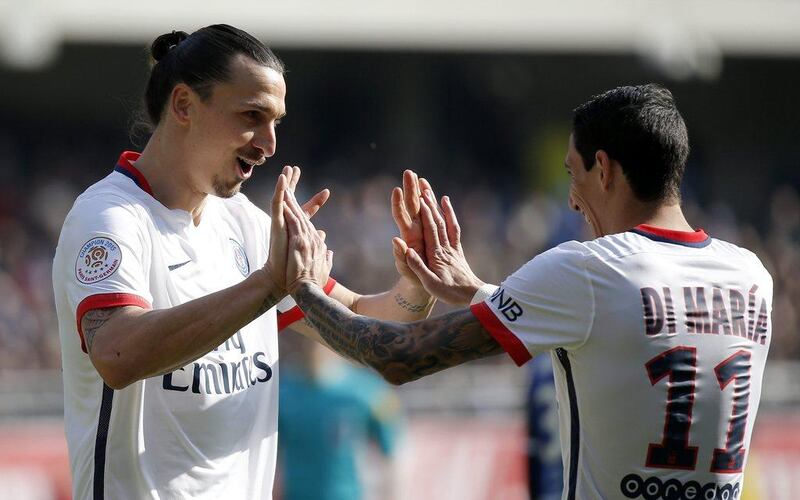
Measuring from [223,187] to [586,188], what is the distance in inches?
50.5

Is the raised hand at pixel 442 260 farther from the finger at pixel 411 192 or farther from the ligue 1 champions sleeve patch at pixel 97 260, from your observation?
the ligue 1 champions sleeve patch at pixel 97 260

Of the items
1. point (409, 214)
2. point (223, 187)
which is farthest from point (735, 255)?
point (223, 187)

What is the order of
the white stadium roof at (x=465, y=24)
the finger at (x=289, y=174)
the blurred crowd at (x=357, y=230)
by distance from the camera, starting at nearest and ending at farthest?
the finger at (x=289, y=174)
the blurred crowd at (x=357, y=230)
the white stadium roof at (x=465, y=24)

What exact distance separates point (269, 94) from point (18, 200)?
52.6ft

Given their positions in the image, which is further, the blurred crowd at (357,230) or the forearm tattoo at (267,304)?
the blurred crowd at (357,230)

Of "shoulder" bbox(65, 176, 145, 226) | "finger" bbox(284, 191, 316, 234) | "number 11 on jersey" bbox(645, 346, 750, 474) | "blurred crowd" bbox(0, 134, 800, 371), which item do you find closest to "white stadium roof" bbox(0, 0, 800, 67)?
"blurred crowd" bbox(0, 134, 800, 371)

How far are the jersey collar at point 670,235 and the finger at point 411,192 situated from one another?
1.06 m

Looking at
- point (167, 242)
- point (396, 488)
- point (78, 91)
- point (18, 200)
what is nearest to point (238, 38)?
point (167, 242)

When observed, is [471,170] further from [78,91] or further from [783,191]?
[78,91]

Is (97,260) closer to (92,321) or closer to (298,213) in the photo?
(92,321)

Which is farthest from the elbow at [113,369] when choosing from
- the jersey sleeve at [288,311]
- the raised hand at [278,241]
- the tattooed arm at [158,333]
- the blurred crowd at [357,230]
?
the blurred crowd at [357,230]

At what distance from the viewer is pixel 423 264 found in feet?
15.5

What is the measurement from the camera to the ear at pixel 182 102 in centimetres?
448

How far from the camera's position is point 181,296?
14.3 feet
